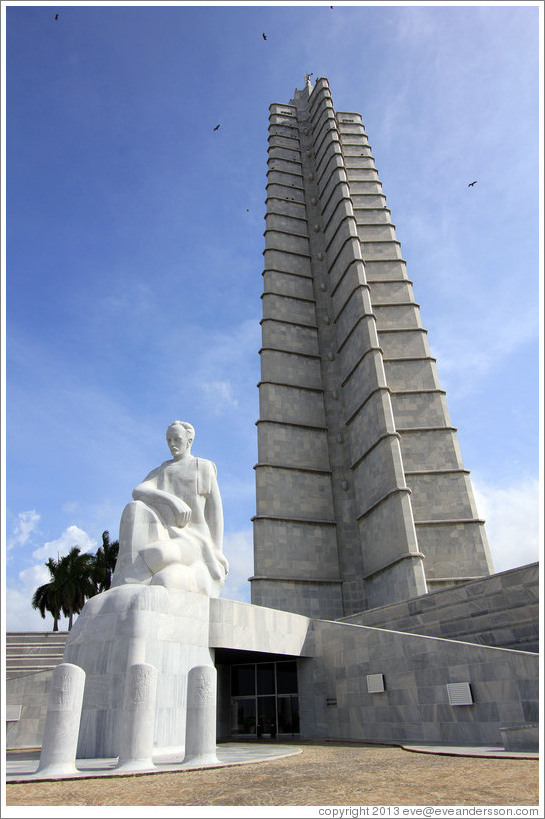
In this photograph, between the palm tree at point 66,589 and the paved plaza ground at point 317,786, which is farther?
the palm tree at point 66,589

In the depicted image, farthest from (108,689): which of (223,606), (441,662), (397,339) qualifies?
(397,339)

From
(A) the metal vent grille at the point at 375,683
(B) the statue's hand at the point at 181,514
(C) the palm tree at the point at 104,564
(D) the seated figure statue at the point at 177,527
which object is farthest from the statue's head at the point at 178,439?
(C) the palm tree at the point at 104,564

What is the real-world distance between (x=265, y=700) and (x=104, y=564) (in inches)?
1022

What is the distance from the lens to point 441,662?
9211mm

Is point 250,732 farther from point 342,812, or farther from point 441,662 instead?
point 342,812

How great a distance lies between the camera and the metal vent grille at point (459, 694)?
337 inches

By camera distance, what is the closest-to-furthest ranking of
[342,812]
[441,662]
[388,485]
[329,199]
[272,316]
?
[342,812]
[441,662]
[388,485]
[272,316]
[329,199]

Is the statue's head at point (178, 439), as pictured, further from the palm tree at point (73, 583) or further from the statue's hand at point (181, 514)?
the palm tree at point (73, 583)

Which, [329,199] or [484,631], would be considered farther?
[329,199]

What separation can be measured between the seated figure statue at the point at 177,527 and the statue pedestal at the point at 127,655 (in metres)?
0.49

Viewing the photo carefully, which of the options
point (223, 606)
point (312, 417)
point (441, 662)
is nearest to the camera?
point (441, 662)

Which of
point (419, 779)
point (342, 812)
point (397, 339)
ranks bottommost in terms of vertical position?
point (419, 779)

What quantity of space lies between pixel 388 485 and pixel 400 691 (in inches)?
423

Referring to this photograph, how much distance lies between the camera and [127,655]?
8.02m
